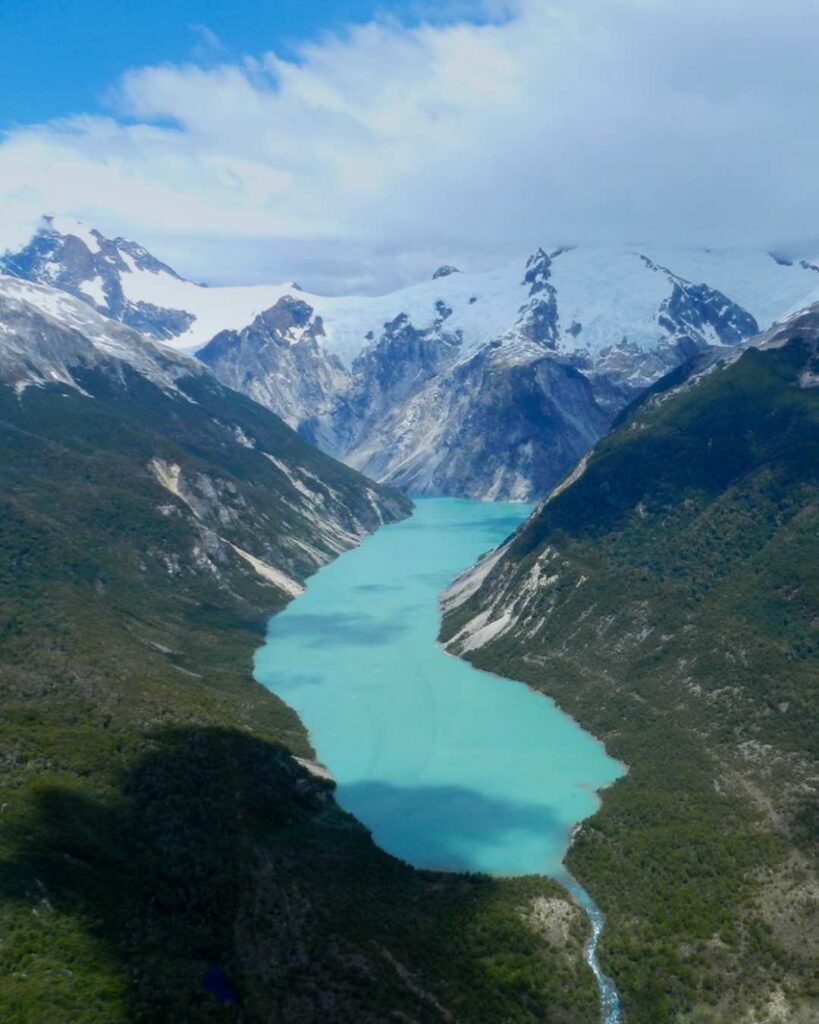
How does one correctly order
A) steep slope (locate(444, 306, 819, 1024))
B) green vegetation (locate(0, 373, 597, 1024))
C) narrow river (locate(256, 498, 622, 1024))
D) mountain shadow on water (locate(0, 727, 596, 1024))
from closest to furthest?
green vegetation (locate(0, 373, 597, 1024)) → mountain shadow on water (locate(0, 727, 596, 1024)) → steep slope (locate(444, 306, 819, 1024)) → narrow river (locate(256, 498, 622, 1024))

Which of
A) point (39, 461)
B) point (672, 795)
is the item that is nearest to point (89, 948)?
point (672, 795)

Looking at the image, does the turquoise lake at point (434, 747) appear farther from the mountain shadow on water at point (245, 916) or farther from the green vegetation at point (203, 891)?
the mountain shadow on water at point (245, 916)

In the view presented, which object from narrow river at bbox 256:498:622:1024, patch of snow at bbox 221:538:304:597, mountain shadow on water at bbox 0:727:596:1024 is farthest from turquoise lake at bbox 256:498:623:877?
patch of snow at bbox 221:538:304:597

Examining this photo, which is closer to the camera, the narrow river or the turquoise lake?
the narrow river

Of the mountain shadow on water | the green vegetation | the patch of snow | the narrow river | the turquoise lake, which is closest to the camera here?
the green vegetation

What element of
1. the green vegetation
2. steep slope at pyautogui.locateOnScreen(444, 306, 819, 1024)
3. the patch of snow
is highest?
steep slope at pyautogui.locateOnScreen(444, 306, 819, 1024)

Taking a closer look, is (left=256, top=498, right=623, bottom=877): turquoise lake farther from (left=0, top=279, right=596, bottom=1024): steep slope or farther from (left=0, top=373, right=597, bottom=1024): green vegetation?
(left=0, top=373, right=597, bottom=1024): green vegetation

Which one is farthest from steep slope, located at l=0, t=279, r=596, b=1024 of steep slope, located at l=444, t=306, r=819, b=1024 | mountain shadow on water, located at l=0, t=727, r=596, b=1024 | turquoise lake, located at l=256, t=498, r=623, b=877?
steep slope, located at l=444, t=306, r=819, b=1024

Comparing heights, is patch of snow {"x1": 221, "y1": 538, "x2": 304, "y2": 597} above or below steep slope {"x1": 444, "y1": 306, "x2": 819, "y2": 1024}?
below
